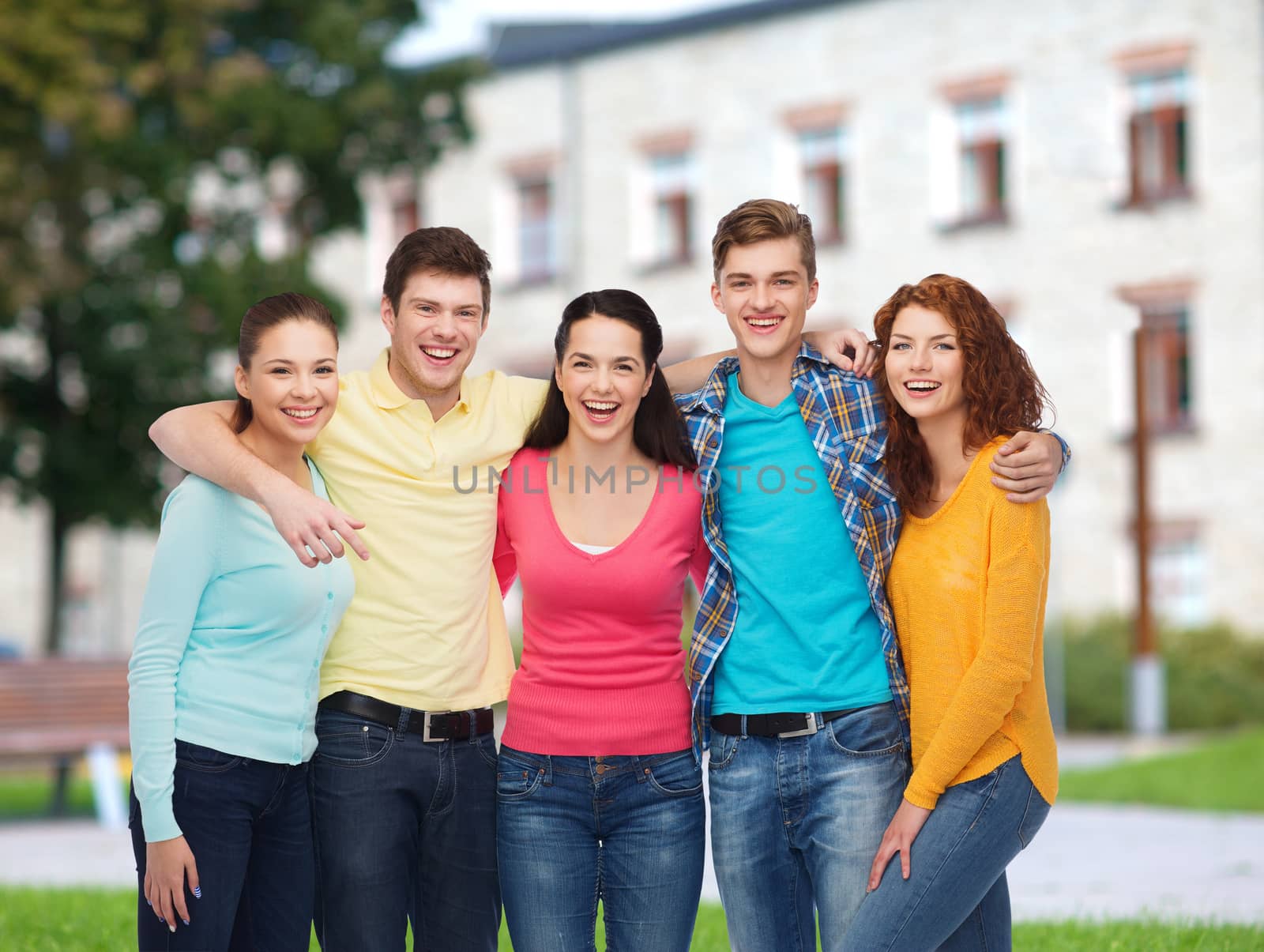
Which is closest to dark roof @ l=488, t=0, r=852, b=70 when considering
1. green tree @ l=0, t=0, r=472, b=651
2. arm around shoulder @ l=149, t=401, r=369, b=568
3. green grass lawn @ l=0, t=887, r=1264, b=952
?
green tree @ l=0, t=0, r=472, b=651

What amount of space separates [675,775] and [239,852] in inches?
42.6

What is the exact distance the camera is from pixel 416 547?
4305mm

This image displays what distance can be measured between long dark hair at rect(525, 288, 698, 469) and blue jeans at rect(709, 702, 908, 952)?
76 cm

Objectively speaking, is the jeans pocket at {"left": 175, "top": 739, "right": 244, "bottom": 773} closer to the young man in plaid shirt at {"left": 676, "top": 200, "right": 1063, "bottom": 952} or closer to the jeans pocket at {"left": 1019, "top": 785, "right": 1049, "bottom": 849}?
the young man in plaid shirt at {"left": 676, "top": 200, "right": 1063, "bottom": 952}

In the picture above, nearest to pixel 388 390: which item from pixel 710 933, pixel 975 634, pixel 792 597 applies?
pixel 792 597

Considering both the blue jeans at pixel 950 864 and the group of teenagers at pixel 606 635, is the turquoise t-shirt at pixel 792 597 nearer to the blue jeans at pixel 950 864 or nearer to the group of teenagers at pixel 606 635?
the group of teenagers at pixel 606 635

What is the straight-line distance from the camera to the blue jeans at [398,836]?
13.7 feet

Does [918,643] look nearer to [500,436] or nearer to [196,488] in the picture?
[500,436]

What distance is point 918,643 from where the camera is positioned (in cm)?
416

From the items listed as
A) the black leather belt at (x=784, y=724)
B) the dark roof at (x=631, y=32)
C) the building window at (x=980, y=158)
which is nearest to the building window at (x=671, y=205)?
Result: the dark roof at (x=631, y=32)

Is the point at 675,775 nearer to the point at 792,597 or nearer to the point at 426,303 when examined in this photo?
the point at 792,597

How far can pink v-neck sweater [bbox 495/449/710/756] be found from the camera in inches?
167

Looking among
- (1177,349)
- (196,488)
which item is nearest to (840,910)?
(196,488)

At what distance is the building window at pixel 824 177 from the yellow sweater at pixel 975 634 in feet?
77.5
